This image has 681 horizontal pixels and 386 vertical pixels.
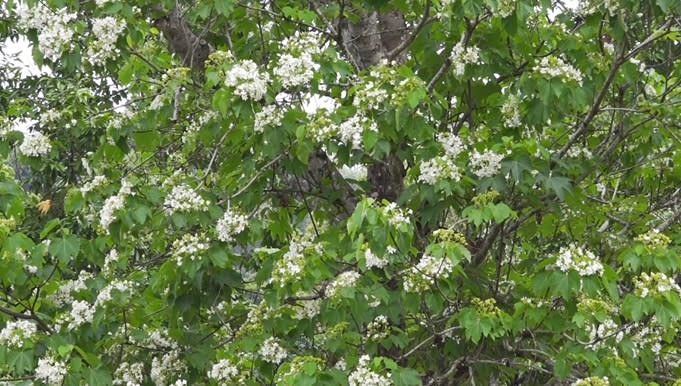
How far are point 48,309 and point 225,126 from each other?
135 cm

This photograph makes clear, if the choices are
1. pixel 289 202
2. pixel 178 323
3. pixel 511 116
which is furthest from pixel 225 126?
pixel 511 116

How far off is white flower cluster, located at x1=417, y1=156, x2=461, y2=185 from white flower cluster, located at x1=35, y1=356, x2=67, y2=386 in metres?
1.66

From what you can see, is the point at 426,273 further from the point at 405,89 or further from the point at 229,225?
the point at 229,225

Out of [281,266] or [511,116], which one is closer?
[281,266]

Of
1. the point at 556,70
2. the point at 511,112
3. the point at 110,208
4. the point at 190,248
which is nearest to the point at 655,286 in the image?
the point at 556,70

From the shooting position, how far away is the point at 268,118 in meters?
3.49

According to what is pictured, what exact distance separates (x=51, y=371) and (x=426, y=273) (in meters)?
1.56

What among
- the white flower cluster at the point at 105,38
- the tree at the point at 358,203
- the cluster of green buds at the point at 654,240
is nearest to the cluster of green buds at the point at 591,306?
the tree at the point at 358,203

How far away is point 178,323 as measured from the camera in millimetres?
4191

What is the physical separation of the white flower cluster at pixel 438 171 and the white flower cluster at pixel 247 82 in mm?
718

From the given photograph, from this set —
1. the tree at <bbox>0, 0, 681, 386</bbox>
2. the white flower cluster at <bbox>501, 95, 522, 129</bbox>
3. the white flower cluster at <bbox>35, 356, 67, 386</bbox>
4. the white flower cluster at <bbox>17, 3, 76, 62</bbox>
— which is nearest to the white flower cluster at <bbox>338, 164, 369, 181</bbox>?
the tree at <bbox>0, 0, 681, 386</bbox>

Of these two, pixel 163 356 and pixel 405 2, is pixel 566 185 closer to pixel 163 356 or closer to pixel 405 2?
pixel 405 2

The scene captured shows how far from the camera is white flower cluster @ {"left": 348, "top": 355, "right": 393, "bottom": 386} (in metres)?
3.26

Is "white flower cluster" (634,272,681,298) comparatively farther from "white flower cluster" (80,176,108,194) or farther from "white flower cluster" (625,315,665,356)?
"white flower cluster" (80,176,108,194)
